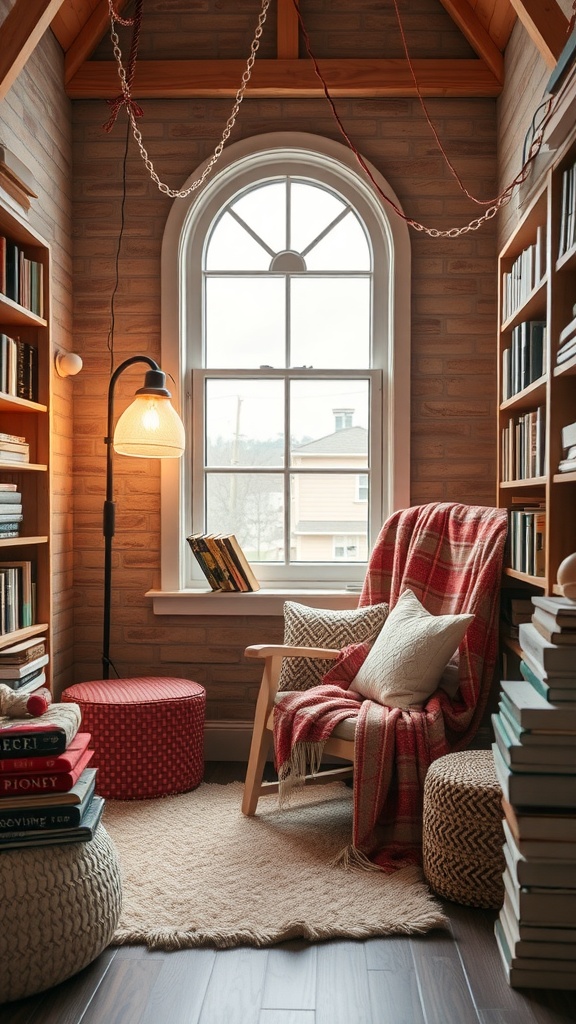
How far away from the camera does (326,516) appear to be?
374cm

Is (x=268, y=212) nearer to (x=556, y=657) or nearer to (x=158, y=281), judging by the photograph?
(x=158, y=281)

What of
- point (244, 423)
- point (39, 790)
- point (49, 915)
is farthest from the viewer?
point (244, 423)

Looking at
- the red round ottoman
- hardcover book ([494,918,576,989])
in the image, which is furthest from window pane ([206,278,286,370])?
hardcover book ([494,918,576,989])

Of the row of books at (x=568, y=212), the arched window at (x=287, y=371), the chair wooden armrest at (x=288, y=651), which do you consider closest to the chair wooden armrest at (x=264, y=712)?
the chair wooden armrest at (x=288, y=651)

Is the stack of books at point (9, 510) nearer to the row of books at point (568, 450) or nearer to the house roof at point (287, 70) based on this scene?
the row of books at point (568, 450)

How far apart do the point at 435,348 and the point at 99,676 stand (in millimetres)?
1993

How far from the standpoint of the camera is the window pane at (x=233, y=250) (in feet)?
12.3

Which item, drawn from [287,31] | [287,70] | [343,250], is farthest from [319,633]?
[287,31]

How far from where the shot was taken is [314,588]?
3680 millimetres

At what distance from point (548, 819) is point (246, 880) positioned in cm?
94

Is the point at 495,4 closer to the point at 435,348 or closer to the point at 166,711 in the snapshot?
the point at 435,348

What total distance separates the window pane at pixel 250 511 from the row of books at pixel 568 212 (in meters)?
1.76

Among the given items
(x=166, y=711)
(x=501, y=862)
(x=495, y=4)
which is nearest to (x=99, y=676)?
(x=166, y=711)

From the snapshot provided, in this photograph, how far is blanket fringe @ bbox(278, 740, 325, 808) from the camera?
265cm
